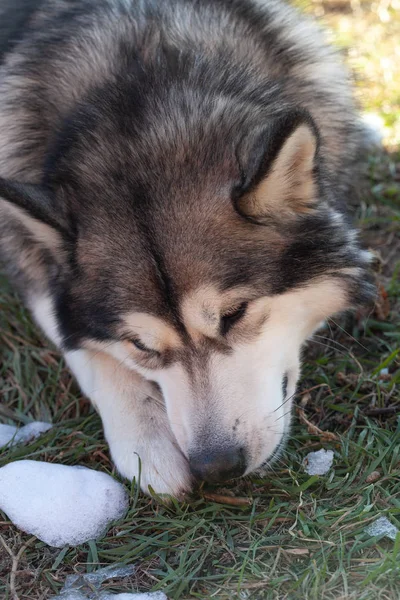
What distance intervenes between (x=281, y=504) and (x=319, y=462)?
306 millimetres

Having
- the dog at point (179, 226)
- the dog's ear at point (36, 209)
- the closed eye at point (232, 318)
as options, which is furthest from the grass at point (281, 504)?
the dog's ear at point (36, 209)

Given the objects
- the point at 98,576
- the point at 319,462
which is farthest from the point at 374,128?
the point at 98,576

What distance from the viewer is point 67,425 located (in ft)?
11.2

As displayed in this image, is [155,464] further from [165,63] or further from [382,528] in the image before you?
[165,63]

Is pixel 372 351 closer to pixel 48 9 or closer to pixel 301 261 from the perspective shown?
pixel 301 261

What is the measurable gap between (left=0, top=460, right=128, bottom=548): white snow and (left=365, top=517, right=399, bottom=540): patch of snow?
92 centimetres

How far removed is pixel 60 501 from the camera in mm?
2822

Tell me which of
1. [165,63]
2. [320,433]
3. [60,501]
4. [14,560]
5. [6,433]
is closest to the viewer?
[14,560]

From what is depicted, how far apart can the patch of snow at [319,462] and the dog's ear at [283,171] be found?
97 cm

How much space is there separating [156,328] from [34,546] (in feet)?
3.01

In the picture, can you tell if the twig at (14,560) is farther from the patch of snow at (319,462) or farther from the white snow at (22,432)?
the patch of snow at (319,462)

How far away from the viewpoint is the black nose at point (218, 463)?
262cm

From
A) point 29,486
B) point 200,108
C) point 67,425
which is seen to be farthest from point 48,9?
point 29,486

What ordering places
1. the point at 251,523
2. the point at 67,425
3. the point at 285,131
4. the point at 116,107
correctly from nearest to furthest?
the point at 285,131 < the point at 251,523 < the point at 116,107 < the point at 67,425
